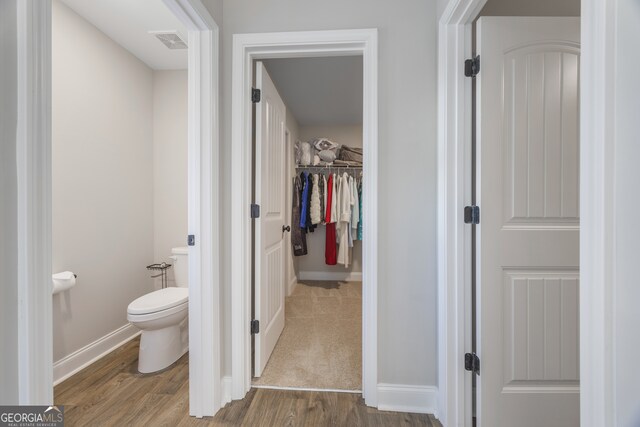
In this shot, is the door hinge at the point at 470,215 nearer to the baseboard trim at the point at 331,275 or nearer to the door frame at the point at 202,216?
the door frame at the point at 202,216

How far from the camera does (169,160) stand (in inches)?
105

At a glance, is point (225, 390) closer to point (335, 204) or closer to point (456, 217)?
point (456, 217)

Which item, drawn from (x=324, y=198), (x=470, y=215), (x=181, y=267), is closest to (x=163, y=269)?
(x=181, y=267)

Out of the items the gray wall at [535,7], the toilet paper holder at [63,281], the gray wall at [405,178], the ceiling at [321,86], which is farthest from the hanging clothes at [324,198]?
the toilet paper holder at [63,281]

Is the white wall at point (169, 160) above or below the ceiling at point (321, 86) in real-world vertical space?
below

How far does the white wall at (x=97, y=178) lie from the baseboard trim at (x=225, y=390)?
1151mm

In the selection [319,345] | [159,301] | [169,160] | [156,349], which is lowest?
[319,345]

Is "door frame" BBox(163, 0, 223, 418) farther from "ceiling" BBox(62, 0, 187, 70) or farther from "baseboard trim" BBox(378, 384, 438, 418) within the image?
"baseboard trim" BBox(378, 384, 438, 418)

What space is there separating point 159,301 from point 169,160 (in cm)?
137

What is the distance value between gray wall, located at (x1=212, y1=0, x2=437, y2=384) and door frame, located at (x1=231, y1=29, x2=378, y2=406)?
0.05 metres

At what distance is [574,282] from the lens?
4.29 feet

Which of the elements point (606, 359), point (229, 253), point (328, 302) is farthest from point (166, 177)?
point (606, 359)

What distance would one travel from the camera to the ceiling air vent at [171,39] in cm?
210

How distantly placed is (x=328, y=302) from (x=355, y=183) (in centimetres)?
155
